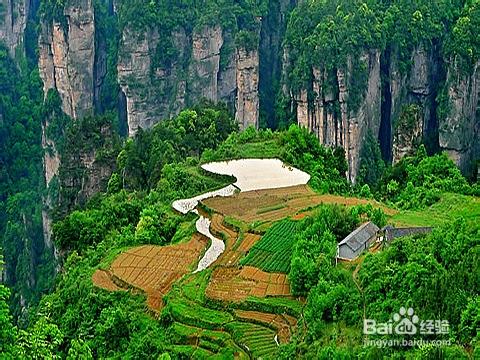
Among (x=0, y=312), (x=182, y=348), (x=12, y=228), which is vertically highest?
(x=0, y=312)

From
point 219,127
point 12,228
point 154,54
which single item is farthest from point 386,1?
point 12,228

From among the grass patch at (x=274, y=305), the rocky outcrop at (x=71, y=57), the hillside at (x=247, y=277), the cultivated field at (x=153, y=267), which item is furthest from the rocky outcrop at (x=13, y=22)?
the grass patch at (x=274, y=305)

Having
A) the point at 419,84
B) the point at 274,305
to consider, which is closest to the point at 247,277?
the point at 274,305

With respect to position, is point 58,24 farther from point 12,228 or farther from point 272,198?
point 272,198

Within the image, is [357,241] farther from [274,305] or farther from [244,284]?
[274,305]

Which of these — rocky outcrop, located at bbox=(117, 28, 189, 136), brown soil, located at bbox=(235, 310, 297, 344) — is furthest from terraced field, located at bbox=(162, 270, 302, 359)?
rocky outcrop, located at bbox=(117, 28, 189, 136)
